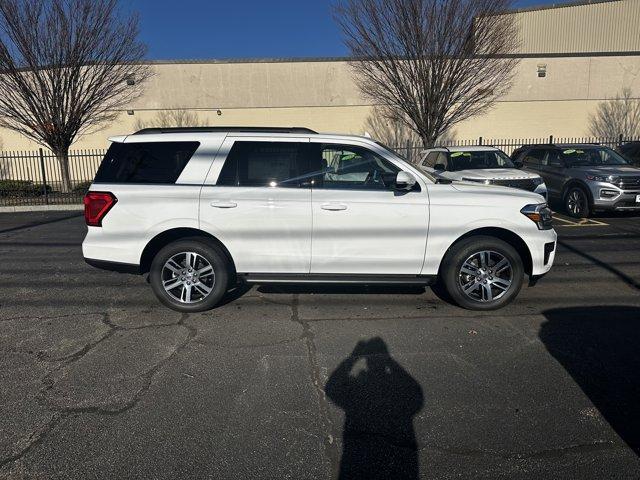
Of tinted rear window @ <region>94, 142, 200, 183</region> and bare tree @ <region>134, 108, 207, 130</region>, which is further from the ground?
bare tree @ <region>134, 108, 207, 130</region>

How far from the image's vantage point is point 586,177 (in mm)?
10344

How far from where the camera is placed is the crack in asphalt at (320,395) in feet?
8.60

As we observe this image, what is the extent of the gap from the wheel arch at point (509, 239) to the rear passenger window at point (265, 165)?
1778 mm

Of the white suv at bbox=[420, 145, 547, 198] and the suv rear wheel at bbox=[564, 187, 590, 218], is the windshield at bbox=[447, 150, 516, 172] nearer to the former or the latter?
the white suv at bbox=[420, 145, 547, 198]

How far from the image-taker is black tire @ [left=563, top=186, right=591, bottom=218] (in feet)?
34.3

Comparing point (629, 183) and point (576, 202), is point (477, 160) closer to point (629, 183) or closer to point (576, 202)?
point (576, 202)

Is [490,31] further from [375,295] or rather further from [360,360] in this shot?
[360,360]

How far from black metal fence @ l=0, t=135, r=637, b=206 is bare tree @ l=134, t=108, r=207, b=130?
2.56 meters

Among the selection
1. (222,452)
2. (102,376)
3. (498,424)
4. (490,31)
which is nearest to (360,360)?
(498,424)

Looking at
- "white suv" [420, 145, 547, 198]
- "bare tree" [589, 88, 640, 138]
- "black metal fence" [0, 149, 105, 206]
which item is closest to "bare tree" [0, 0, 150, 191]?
"black metal fence" [0, 149, 105, 206]

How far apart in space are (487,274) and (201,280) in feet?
9.93

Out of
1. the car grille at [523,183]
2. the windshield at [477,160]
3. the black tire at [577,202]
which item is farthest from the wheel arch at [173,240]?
the black tire at [577,202]

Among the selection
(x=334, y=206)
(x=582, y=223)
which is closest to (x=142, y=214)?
(x=334, y=206)

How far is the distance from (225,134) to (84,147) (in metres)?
21.2
